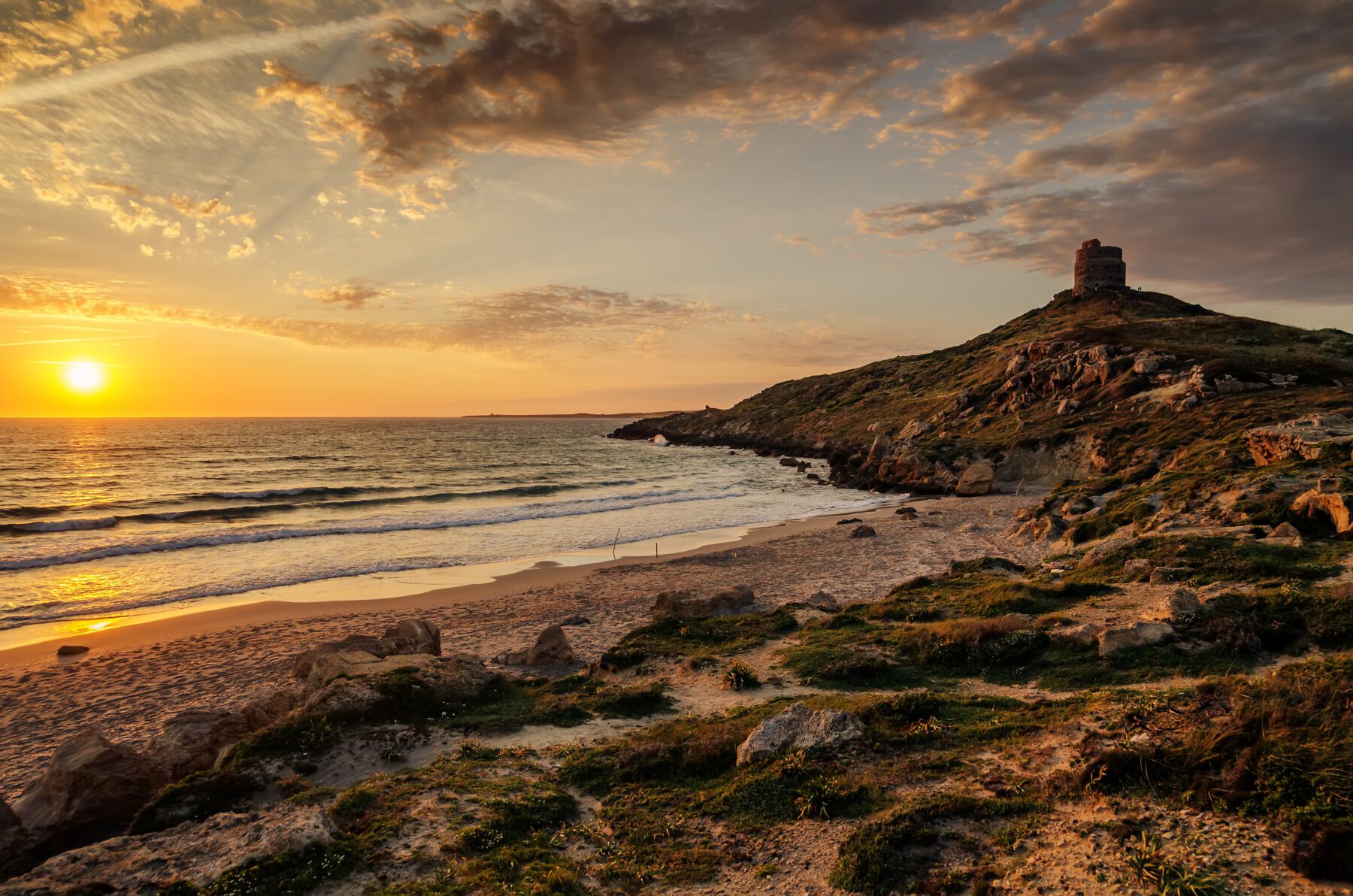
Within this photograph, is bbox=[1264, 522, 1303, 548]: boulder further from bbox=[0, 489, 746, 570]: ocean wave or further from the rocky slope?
bbox=[0, 489, 746, 570]: ocean wave

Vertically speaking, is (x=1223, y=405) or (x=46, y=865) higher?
(x=1223, y=405)

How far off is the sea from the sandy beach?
3.10 metres

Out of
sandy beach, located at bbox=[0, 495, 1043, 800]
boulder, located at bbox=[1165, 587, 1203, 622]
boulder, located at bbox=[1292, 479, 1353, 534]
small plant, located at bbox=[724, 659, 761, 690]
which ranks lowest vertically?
sandy beach, located at bbox=[0, 495, 1043, 800]

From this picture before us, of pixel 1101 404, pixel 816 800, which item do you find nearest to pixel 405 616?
pixel 816 800

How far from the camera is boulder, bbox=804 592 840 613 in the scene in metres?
22.2

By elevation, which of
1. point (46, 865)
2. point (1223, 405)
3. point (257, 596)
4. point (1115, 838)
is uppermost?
point (1223, 405)

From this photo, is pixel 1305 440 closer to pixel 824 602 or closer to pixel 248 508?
pixel 824 602

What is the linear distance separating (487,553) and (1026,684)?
2999cm

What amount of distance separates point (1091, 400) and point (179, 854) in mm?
70409

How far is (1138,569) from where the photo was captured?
19.3m

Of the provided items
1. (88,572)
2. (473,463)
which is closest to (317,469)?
(473,463)

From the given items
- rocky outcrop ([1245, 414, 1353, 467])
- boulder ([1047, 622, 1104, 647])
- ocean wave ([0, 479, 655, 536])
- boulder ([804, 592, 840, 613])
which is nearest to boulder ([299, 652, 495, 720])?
boulder ([804, 592, 840, 613])

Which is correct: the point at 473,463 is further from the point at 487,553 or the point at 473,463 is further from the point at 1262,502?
the point at 1262,502

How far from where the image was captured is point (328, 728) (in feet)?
40.1
